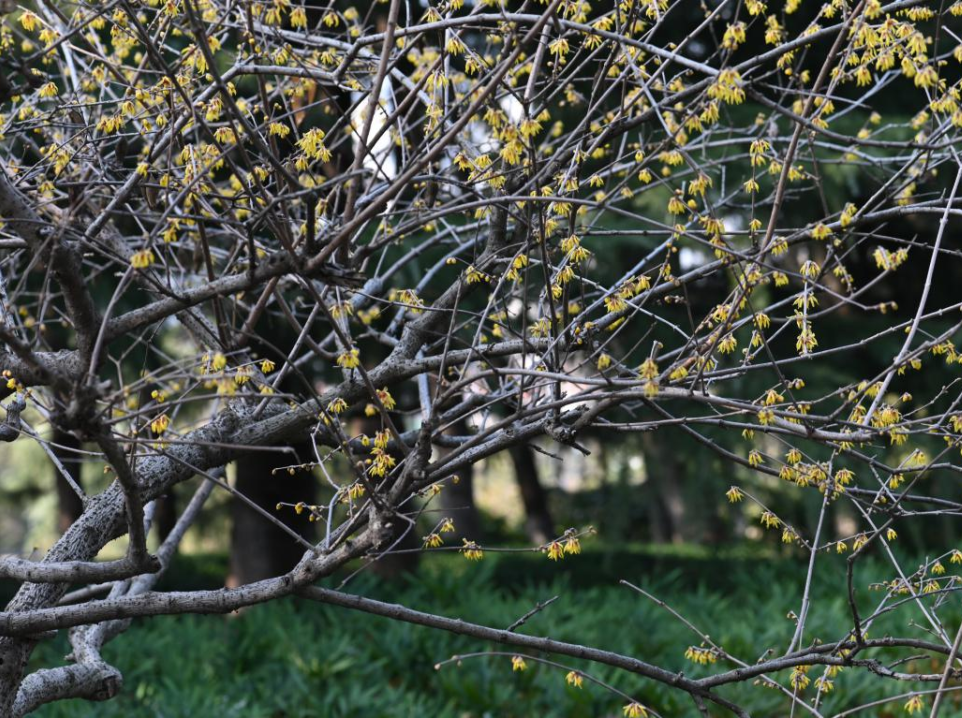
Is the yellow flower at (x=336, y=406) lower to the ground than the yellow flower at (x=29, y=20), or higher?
lower

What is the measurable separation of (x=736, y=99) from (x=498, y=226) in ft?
3.80

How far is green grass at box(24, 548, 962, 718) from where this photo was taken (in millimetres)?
6016

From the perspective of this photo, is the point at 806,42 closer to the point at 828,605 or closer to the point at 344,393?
the point at 344,393

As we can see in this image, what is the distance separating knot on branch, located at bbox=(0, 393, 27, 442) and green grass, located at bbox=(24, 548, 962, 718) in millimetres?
2814

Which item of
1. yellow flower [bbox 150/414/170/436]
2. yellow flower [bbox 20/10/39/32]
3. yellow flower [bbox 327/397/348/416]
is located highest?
yellow flower [bbox 20/10/39/32]

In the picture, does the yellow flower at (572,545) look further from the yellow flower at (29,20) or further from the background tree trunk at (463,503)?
the background tree trunk at (463,503)

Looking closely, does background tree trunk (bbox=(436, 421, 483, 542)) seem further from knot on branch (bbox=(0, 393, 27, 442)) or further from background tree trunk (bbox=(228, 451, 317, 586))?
knot on branch (bbox=(0, 393, 27, 442))

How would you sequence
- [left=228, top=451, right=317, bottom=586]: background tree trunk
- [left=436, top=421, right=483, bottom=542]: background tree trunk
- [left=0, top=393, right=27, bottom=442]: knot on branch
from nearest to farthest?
[left=0, top=393, right=27, bottom=442]: knot on branch → [left=228, top=451, right=317, bottom=586]: background tree trunk → [left=436, top=421, right=483, bottom=542]: background tree trunk

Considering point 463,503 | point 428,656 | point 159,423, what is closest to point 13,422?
point 159,423

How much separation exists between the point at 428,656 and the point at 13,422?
424 cm

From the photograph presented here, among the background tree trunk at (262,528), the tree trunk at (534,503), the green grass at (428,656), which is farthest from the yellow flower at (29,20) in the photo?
the tree trunk at (534,503)

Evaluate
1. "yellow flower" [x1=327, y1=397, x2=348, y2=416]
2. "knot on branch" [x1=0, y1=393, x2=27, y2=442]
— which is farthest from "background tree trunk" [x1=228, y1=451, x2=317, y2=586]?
"yellow flower" [x1=327, y1=397, x2=348, y2=416]

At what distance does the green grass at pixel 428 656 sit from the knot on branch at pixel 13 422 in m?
2.81

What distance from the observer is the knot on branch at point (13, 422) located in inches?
123
